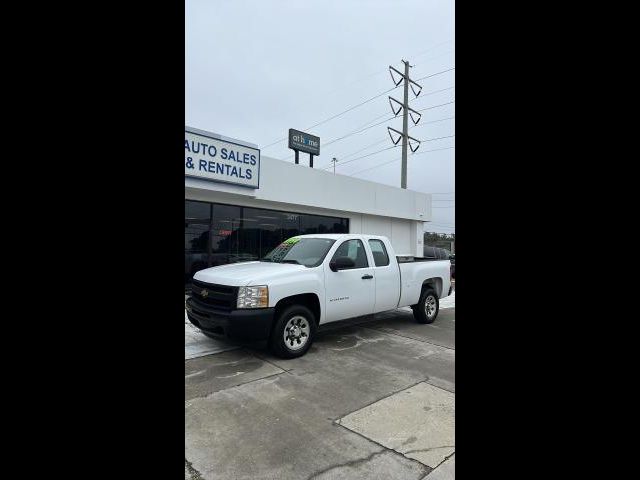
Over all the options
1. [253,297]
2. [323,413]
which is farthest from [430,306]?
[323,413]

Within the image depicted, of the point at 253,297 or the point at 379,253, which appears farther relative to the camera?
the point at 379,253

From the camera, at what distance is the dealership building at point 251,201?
38.9 ft

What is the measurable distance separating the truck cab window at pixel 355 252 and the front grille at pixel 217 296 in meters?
2.05

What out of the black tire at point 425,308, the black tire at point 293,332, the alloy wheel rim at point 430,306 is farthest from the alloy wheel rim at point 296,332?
the alloy wheel rim at point 430,306

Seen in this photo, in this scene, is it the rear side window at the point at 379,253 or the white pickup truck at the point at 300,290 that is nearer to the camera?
the white pickup truck at the point at 300,290

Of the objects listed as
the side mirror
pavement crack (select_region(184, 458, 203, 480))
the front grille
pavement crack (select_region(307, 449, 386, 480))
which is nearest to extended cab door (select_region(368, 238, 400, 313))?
the side mirror

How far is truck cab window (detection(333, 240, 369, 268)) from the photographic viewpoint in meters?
6.65

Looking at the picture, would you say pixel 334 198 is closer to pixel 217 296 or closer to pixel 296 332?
pixel 296 332

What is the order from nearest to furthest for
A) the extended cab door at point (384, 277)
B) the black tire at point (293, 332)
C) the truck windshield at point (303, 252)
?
the black tire at point (293, 332)
the truck windshield at point (303, 252)
the extended cab door at point (384, 277)

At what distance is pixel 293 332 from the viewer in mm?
5617

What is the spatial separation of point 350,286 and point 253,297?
6.00 ft

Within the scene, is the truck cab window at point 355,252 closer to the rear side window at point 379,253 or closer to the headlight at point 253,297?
the rear side window at point 379,253
